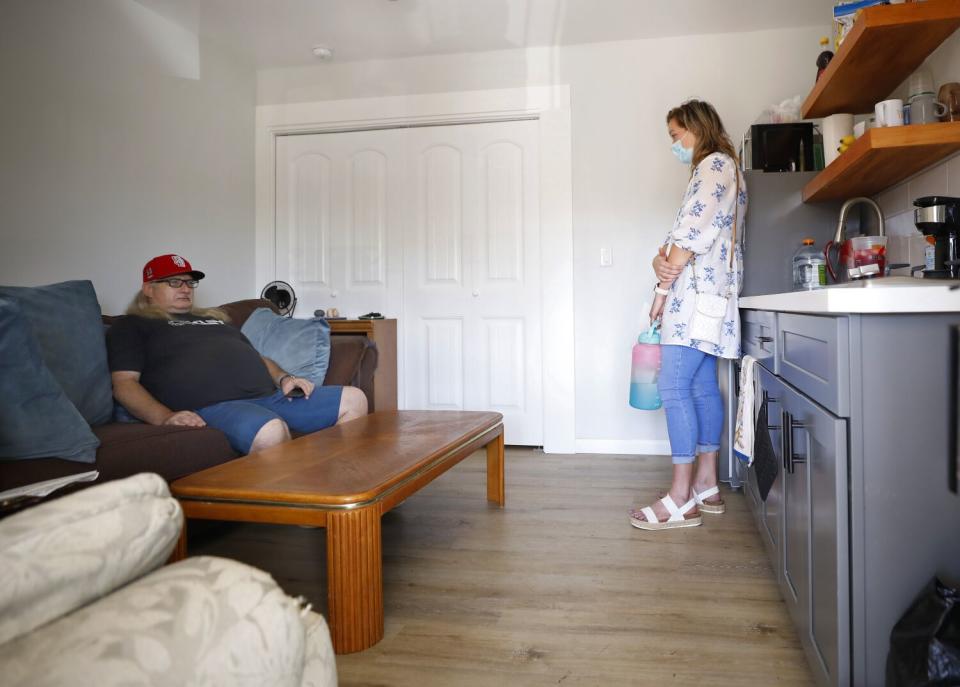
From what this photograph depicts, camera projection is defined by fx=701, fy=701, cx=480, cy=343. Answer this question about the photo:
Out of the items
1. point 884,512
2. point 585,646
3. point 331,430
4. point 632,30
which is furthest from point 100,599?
point 632,30

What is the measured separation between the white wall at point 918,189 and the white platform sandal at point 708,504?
1.06 meters

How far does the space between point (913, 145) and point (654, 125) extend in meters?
1.92

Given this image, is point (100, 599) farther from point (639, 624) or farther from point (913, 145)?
point (913, 145)

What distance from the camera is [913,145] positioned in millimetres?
2068

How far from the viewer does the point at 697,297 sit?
7.95 ft

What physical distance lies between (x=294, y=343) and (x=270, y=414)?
2.11 ft

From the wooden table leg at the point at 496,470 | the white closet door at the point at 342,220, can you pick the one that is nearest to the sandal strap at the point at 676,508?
the wooden table leg at the point at 496,470

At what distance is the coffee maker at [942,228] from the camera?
1.77 meters

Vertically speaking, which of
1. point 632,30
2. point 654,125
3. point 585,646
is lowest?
point 585,646

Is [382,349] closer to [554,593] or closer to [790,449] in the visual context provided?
[554,593]

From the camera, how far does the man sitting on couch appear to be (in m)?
2.37

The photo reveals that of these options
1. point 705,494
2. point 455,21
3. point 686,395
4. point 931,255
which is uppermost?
point 455,21

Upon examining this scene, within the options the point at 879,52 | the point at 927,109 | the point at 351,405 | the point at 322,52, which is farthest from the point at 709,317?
the point at 322,52

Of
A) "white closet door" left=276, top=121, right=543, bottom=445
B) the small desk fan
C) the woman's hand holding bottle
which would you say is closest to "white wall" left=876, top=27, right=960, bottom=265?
the woman's hand holding bottle
